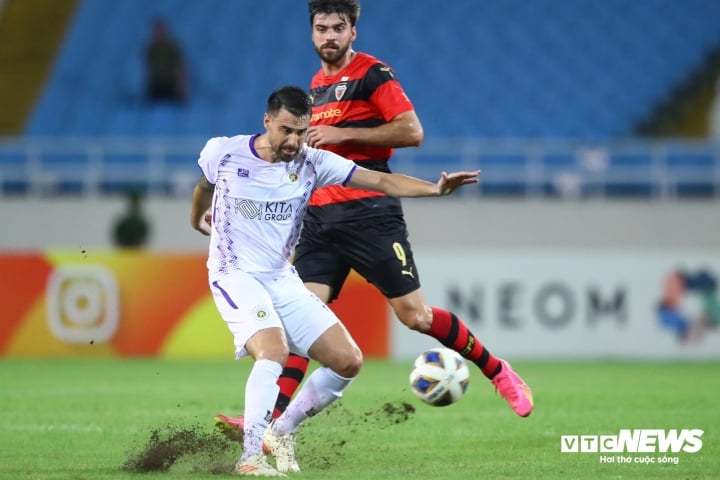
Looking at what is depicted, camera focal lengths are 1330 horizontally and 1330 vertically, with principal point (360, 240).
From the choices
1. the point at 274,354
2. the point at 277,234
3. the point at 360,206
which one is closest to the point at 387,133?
the point at 360,206

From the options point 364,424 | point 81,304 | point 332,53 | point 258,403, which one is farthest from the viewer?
point 81,304

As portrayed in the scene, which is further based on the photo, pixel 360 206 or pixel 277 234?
pixel 360 206

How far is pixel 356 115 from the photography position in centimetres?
770

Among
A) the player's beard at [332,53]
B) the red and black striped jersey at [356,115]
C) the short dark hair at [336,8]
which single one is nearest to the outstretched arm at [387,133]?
the red and black striped jersey at [356,115]

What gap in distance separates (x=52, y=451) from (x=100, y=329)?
8.10m

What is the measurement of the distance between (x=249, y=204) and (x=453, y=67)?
1554 centimetres

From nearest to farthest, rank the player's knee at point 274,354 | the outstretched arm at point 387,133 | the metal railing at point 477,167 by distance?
the player's knee at point 274,354 → the outstretched arm at point 387,133 → the metal railing at point 477,167

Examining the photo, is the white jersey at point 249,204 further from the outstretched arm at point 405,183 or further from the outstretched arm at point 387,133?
the outstretched arm at point 387,133

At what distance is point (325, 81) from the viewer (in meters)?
7.79

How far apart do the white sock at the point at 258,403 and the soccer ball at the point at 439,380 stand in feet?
5.06

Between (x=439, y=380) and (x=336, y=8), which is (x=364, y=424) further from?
(x=336, y=8)

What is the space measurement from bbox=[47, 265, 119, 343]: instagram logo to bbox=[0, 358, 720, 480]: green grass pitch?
1256 mm

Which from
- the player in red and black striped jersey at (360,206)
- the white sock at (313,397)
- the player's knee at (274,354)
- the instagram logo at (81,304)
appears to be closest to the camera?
the player's knee at (274,354)

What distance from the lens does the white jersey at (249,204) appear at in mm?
6590
